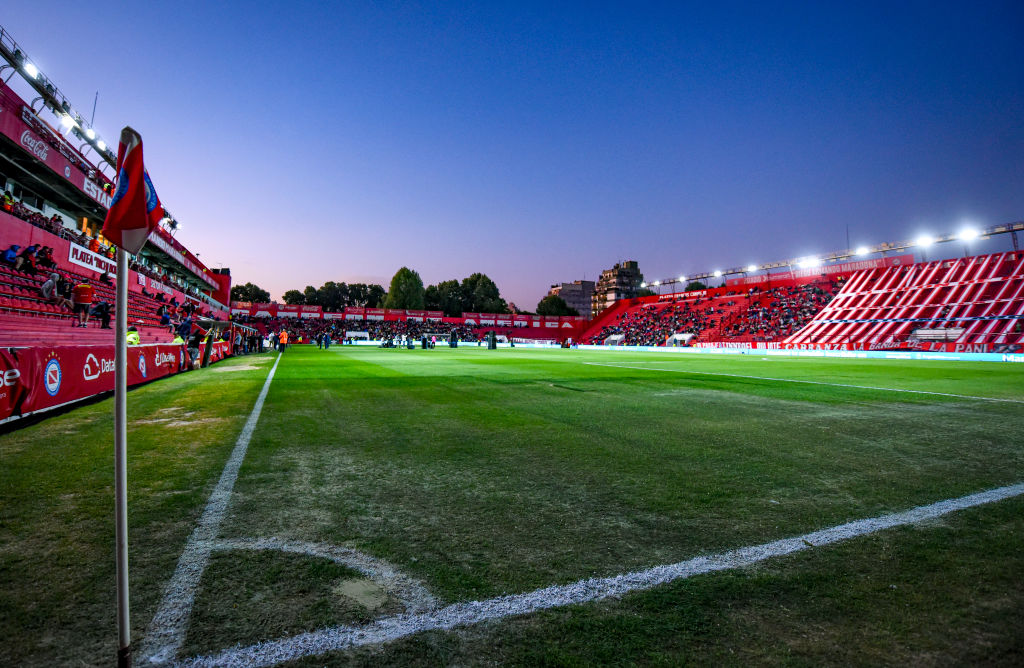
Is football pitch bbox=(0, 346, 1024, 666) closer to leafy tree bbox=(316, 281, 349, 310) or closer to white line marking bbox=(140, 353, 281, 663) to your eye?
white line marking bbox=(140, 353, 281, 663)

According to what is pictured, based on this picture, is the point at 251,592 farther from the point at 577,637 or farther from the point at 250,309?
the point at 250,309

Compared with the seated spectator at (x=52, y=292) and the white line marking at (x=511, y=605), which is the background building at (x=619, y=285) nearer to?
the seated spectator at (x=52, y=292)

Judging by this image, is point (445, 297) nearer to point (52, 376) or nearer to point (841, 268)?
point (841, 268)

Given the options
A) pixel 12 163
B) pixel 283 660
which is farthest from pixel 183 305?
pixel 283 660

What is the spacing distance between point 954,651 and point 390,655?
7.22ft

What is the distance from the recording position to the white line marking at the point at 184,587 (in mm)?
1943

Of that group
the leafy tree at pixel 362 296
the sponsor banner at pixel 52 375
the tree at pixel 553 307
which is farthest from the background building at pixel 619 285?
the sponsor banner at pixel 52 375

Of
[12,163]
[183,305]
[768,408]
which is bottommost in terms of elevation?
[768,408]

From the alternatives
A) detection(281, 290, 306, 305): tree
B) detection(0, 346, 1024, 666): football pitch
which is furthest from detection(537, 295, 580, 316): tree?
detection(0, 346, 1024, 666): football pitch

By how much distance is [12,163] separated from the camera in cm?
1911

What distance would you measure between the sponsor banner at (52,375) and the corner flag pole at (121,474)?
21.7 feet

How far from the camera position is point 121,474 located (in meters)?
1.98

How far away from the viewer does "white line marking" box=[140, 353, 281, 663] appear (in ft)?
6.38

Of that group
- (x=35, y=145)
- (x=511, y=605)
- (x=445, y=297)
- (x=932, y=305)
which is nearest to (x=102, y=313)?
(x=35, y=145)
